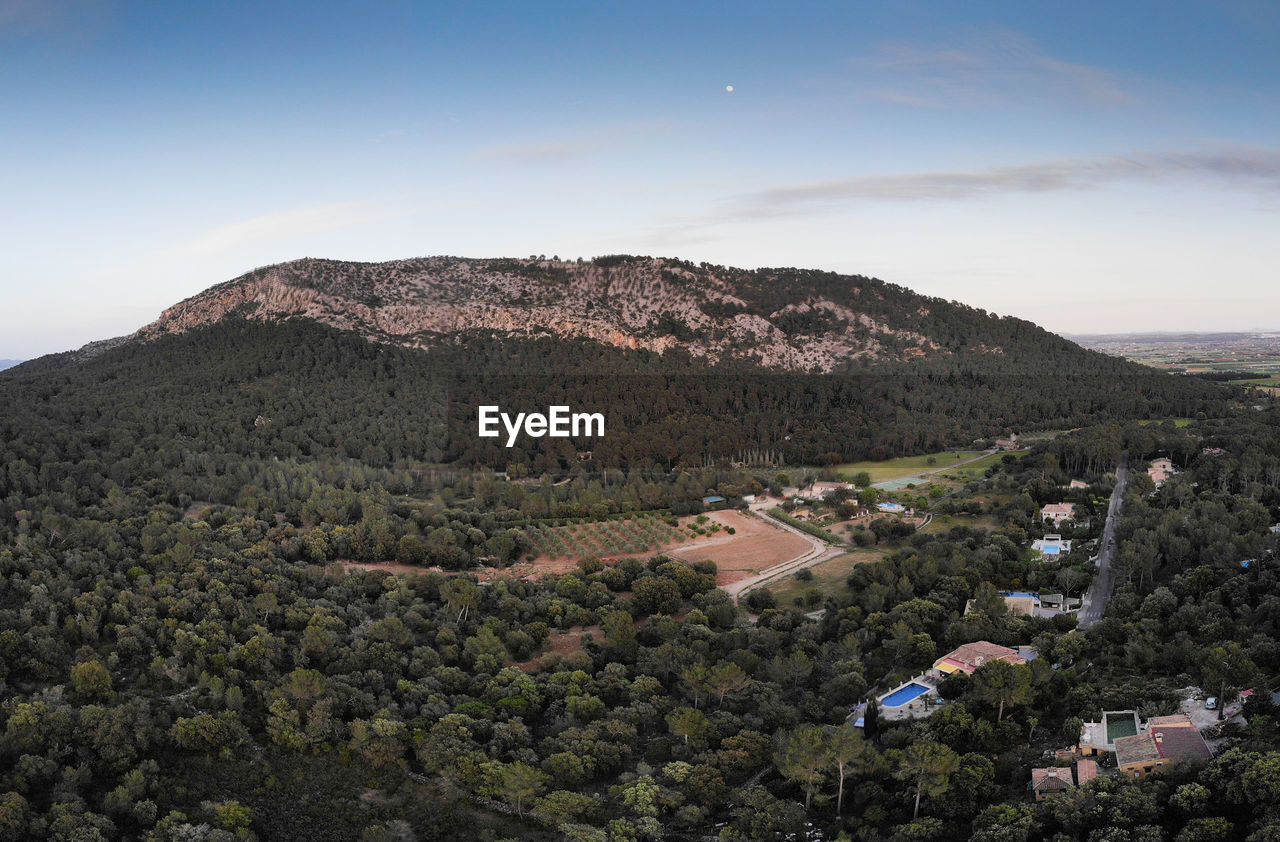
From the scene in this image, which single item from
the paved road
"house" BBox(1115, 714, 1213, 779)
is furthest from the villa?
the paved road

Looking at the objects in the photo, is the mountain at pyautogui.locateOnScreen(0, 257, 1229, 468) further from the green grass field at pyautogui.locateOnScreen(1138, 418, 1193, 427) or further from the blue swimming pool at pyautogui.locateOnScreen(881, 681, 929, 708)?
the blue swimming pool at pyautogui.locateOnScreen(881, 681, 929, 708)

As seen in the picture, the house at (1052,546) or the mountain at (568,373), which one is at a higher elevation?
the mountain at (568,373)

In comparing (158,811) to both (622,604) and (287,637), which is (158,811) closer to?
(287,637)

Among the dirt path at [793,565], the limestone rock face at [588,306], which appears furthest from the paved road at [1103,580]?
the limestone rock face at [588,306]

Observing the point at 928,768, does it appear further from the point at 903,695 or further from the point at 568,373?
the point at 568,373

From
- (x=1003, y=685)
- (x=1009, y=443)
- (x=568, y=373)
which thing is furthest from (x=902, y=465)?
(x=1003, y=685)

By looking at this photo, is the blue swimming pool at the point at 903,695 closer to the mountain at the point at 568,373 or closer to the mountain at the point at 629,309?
the mountain at the point at 568,373
